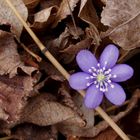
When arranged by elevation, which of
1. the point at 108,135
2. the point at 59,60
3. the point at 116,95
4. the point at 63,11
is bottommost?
the point at 108,135

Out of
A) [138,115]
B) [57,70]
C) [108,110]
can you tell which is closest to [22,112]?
[57,70]

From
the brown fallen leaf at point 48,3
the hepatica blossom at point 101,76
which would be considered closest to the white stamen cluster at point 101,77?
the hepatica blossom at point 101,76

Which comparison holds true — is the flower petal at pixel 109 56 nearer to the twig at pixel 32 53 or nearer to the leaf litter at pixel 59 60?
the leaf litter at pixel 59 60

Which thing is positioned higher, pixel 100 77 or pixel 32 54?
pixel 32 54

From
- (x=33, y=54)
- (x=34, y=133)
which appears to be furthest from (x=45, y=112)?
(x=33, y=54)

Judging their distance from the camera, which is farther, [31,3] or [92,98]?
[31,3]

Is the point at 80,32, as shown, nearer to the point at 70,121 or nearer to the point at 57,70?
the point at 57,70

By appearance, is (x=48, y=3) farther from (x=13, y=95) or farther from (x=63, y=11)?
(x=13, y=95)
